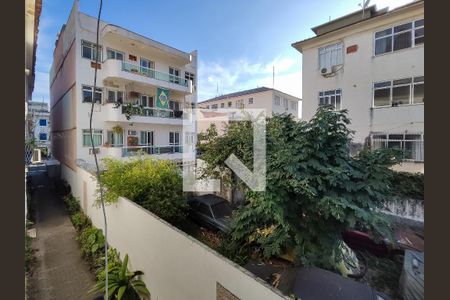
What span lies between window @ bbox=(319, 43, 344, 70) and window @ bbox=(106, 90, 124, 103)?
1126 cm

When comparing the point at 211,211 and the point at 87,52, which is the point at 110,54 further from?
the point at 211,211

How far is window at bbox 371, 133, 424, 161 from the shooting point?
936cm

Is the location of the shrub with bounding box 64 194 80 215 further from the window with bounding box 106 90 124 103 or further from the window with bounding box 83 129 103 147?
the window with bounding box 106 90 124 103

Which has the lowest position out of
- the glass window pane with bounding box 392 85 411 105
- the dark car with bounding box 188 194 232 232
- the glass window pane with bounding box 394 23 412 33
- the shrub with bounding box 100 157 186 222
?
the dark car with bounding box 188 194 232 232

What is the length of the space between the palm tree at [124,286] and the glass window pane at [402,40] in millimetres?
12999

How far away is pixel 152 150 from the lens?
14.1m

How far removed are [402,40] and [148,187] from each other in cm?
1205

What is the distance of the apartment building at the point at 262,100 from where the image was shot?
1054 inches

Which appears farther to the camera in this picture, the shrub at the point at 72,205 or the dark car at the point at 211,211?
the shrub at the point at 72,205

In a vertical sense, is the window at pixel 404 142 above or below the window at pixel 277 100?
Result: below

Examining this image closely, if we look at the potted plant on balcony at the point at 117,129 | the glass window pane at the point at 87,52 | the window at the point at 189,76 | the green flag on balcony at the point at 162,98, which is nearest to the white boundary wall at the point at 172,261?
the potted plant on balcony at the point at 117,129

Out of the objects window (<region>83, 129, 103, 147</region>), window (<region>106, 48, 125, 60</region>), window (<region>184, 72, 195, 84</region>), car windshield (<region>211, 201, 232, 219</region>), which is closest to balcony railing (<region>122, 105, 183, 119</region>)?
window (<region>83, 129, 103, 147</region>)

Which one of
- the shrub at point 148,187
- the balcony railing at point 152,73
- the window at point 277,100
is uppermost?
the window at point 277,100

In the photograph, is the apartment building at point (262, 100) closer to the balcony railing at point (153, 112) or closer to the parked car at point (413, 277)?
the balcony railing at point (153, 112)
